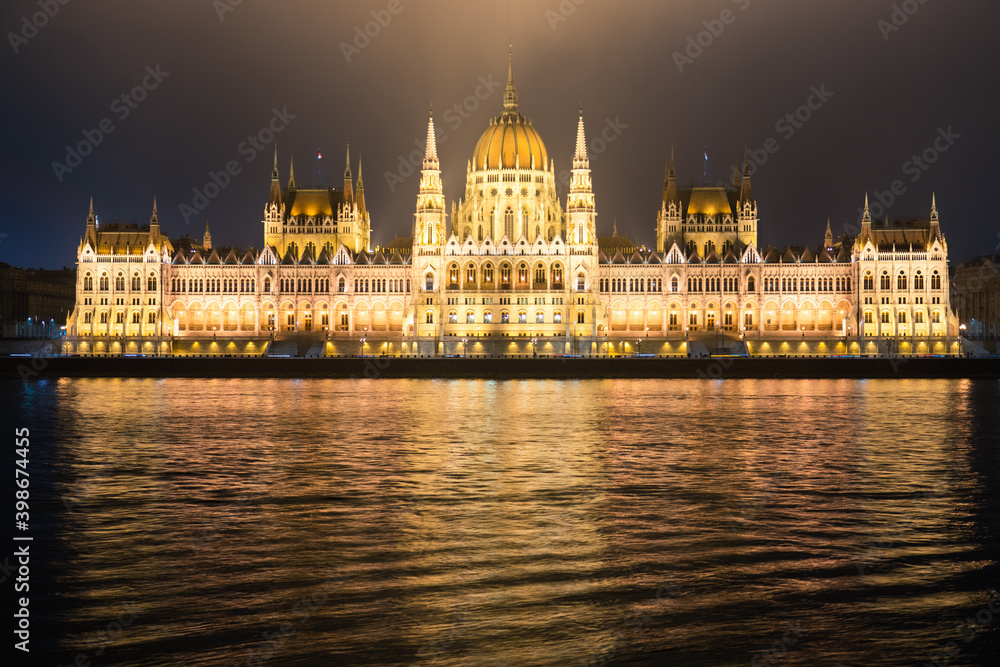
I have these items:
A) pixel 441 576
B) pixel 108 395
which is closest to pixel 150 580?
pixel 441 576

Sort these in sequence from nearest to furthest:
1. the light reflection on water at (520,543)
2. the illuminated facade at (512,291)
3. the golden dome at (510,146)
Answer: the light reflection on water at (520,543), the illuminated facade at (512,291), the golden dome at (510,146)

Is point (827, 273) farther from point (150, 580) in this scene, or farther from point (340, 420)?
point (150, 580)

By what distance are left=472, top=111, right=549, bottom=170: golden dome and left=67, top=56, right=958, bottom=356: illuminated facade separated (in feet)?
2.16

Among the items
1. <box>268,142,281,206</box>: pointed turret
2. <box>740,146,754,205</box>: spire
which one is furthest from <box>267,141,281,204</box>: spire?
<box>740,146,754,205</box>: spire

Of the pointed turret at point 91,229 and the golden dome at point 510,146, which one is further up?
the golden dome at point 510,146

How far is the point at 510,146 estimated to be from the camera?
124688mm

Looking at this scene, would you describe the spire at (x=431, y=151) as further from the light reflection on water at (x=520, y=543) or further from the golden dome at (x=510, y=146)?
the light reflection on water at (x=520, y=543)

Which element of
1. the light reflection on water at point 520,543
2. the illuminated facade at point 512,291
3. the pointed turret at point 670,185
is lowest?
the light reflection on water at point 520,543

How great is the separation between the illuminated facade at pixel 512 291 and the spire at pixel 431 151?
22 centimetres

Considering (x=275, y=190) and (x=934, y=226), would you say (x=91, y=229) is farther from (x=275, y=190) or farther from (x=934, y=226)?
(x=934, y=226)

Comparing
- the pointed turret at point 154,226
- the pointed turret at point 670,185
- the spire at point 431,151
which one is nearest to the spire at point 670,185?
the pointed turret at point 670,185

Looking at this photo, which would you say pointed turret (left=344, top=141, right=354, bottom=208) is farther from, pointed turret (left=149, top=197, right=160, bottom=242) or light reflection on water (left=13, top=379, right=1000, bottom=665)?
light reflection on water (left=13, top=379, right=1000, bottom=665)

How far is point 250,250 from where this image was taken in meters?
120

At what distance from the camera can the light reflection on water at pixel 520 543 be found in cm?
1394
